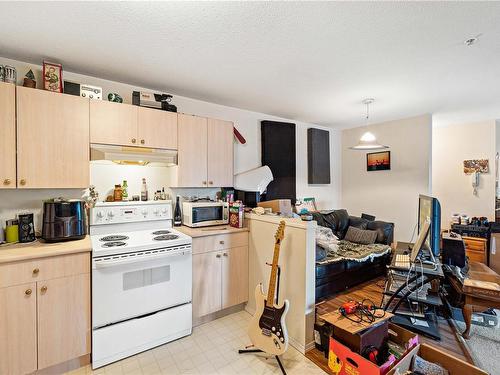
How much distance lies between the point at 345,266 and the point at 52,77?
3.71 meters

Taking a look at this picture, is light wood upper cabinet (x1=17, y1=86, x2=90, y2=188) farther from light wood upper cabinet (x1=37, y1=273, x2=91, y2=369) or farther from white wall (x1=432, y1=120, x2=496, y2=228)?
white wall (x1=432, y1=120, x2=496, y2=228)

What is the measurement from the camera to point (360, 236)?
4.02 m

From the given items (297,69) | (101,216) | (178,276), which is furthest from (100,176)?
(297,69)

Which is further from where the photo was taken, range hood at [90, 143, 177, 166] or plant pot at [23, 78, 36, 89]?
range hood at [90, 143, 177, 166]

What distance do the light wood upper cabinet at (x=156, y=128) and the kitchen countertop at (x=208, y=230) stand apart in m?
0.91

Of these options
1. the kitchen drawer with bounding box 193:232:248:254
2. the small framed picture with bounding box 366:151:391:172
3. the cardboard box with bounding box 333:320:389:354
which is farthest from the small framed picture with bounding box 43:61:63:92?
the small framed picture with bounding box 366:151:391:172

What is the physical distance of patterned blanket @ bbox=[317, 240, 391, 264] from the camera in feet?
10.6

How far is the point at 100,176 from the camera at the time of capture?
2.62 m

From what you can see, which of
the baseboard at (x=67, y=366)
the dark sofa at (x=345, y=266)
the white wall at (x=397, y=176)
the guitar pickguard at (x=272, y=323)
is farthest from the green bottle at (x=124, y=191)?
the white wall at (x=397, y=176)

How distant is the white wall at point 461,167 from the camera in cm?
439

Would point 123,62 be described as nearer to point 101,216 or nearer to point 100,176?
point 100,176

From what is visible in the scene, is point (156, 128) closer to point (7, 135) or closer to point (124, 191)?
point (124, 191)

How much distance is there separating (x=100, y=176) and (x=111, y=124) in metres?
0.60

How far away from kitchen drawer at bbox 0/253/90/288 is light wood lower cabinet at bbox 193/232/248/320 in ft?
3.15
